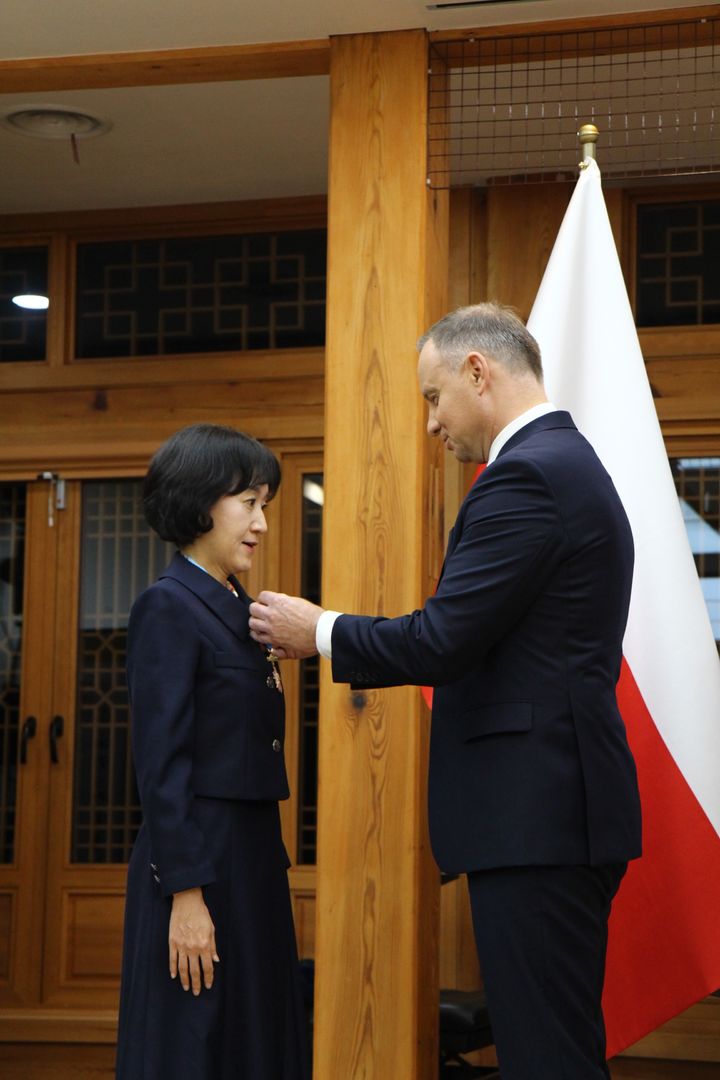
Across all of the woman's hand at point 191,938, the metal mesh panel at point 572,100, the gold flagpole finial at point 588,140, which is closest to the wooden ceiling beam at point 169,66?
the metal mesh panel at point 572,100

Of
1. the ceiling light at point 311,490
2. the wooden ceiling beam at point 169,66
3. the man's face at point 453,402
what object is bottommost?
the man's face at point 453,402

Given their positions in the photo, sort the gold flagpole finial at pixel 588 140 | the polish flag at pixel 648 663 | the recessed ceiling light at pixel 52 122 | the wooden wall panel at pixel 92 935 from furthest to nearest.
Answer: the wooden wall panel at pixel 92 935
the recessed ceiling light at pixel 52 122
the gold flagpole finial at pixel 588 140
the polish flag at pixel 648 663

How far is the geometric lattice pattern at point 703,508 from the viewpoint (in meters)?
4.28

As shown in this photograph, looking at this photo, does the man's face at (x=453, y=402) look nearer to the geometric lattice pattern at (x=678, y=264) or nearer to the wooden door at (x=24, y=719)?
the geometric lattice pattern at (x=678, y=264)

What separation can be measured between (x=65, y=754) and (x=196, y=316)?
4.86 ft

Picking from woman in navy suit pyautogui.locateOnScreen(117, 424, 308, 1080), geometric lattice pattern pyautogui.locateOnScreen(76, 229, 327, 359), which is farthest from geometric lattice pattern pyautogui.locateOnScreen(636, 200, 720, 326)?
woman in navy suit pyautogui.locateOnScreen(117, 424, 308, 1080)

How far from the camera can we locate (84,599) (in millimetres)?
4734

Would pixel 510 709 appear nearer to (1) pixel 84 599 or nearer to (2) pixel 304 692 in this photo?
(2) pixel 304 692

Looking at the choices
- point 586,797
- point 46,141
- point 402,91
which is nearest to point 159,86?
point 46,141

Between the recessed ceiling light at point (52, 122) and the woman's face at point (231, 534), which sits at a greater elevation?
the recessed ceiling light at point (52, 122)

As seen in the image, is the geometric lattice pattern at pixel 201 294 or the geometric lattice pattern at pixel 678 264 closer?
the geometric lattice pattern at pixel 678 264

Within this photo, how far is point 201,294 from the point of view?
15.5 feet

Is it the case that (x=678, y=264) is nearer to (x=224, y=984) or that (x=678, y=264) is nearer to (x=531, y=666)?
(x=531, y=666)

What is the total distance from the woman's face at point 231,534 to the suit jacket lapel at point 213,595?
3cm
